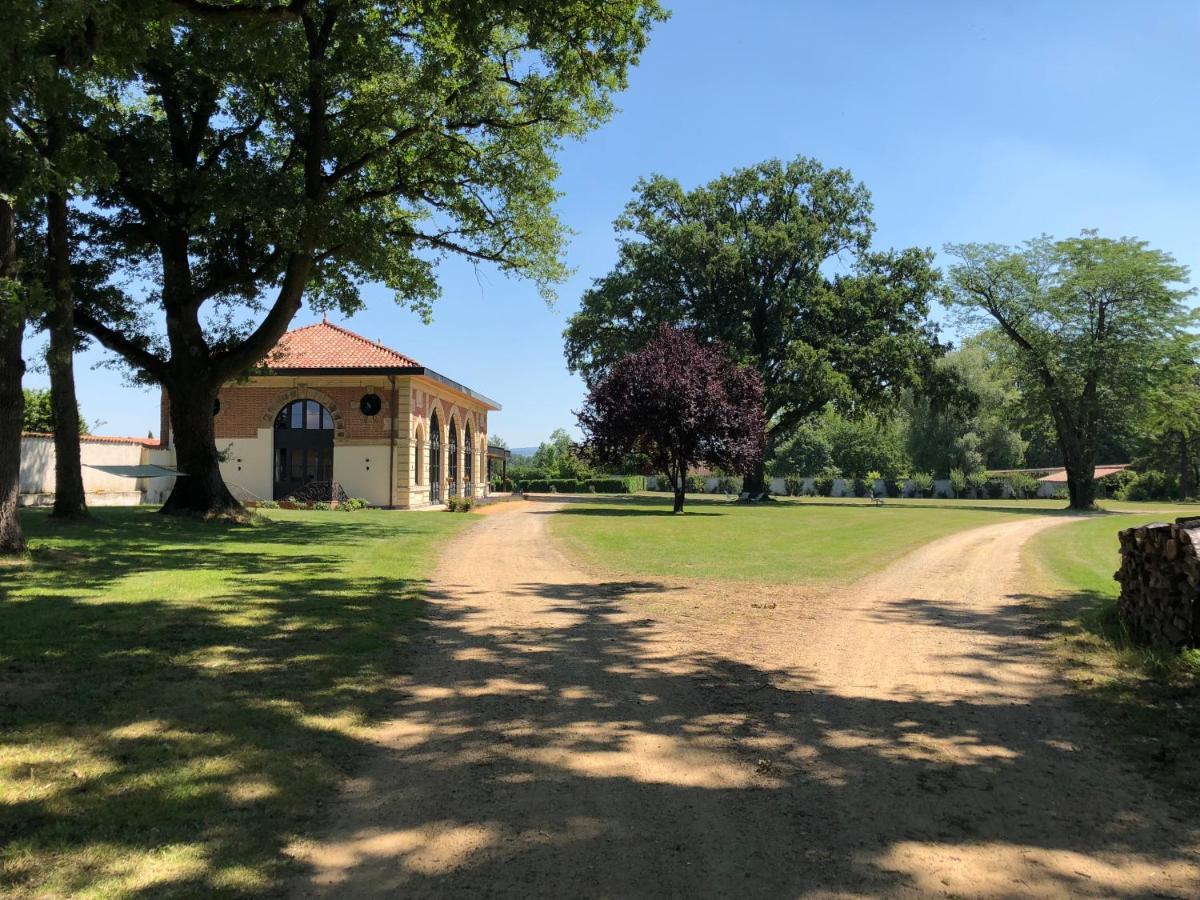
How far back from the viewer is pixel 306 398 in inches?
1203

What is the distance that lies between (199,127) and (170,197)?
195cm

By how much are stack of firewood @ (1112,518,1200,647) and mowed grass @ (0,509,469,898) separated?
642 centimetres

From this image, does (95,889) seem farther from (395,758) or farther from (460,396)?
(460,396)

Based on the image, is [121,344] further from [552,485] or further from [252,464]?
[552,485]

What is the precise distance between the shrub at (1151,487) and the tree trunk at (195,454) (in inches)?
2453

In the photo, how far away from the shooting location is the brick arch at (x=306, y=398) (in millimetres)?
30328

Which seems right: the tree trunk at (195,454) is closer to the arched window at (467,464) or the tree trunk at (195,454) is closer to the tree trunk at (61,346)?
the tree trunk at (61,346)

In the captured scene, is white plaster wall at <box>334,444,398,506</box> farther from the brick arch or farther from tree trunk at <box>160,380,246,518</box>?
tree trunk at <box>160,380,246,518</box>

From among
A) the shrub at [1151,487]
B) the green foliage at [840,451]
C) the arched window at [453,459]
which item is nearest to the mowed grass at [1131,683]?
the arched window at [453,459]

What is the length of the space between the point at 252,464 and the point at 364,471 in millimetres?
4414

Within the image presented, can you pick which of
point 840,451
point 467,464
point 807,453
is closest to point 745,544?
point 467,464

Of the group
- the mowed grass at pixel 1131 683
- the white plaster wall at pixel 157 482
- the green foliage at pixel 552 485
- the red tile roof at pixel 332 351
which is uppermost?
the red tile roof at pixel 332 351

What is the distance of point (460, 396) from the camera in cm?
3831

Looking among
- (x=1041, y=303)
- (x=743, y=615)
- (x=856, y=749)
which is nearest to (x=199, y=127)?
(x=743, y=615)
